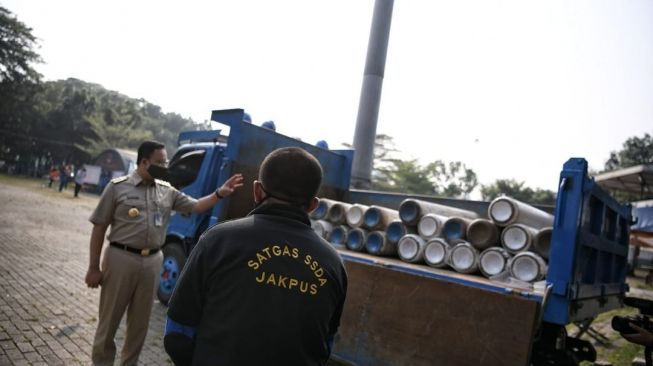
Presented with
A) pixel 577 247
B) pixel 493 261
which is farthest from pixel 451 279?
pixel 577 247

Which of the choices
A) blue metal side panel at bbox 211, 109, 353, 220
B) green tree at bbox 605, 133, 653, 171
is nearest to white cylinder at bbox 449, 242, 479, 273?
blue metal side panel at bbox 211, 109, 353, 220

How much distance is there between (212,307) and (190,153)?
481 centimetres

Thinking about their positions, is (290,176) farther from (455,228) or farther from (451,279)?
(455,228)

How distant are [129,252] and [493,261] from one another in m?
3.14

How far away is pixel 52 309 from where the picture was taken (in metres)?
4.80

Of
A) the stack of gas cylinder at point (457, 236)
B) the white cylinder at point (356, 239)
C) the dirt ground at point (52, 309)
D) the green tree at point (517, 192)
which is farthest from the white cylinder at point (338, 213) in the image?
the green tree at point (517, 192)

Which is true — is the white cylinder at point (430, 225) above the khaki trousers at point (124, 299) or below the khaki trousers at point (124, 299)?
above

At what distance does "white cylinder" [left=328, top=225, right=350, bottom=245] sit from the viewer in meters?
4.65

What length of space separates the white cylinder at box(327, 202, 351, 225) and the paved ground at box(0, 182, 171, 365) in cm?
236

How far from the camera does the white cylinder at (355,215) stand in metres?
4.63

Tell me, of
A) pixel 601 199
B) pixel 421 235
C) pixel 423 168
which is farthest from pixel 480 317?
pixel 423 168

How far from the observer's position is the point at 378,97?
33.6ft

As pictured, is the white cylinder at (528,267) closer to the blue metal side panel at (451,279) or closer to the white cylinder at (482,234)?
the white cylinder at (482,234)

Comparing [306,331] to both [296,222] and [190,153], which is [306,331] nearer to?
[296,222]
